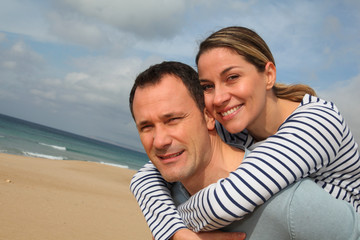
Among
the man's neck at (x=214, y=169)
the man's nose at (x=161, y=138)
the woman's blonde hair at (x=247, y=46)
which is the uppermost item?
the woman's blonde hair at (x=247, y=46)

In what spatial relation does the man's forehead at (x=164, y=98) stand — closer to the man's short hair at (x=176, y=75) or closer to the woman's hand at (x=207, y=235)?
the man's short hair at (x=176, y=75)

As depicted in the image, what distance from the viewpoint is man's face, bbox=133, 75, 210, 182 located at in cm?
223

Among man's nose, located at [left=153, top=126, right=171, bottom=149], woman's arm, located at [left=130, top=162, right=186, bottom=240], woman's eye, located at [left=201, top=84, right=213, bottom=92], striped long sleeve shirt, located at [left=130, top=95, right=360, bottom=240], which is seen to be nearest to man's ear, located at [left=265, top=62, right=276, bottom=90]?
striped long sleeve shirt, located at [left=130, top=95, right=360, bottom=240]

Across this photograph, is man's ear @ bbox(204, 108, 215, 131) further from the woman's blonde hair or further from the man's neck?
the woman's blonde hair

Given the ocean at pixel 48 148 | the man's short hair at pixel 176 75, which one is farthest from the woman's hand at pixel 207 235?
the ocean at pixel 48 148

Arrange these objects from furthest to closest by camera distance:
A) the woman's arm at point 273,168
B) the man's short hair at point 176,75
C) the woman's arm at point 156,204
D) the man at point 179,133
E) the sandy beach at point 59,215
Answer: the sandy beach at point 59,215, the man's short hair at point 176,75, the man at point 179,133, the woman's arm at point 156,204, the woman's arm at point 273,168

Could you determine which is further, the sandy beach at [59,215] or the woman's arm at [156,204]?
the sandy beach at [59,215]

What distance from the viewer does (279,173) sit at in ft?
5.35

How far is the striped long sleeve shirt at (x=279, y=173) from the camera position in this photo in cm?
164

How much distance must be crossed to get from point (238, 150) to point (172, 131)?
0.57 m

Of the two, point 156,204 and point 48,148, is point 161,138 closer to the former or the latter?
point 156,204

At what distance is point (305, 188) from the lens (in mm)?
1624

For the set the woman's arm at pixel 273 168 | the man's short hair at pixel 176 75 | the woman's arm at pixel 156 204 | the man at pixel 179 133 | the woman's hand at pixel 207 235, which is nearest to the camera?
the woman's arm at pixel 273 168

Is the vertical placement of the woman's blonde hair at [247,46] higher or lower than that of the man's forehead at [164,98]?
higher
